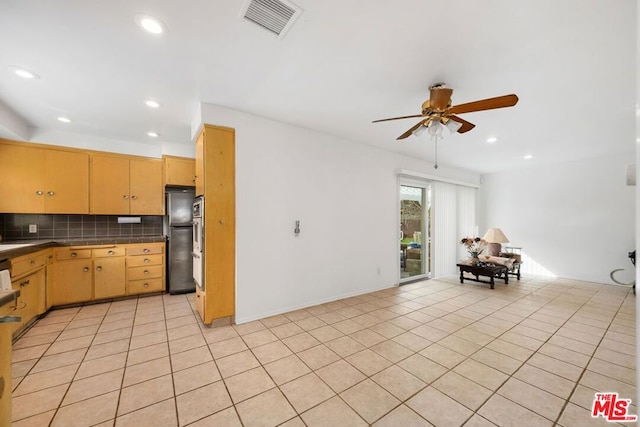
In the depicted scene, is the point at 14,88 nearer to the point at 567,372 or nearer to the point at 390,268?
the point at 390,268

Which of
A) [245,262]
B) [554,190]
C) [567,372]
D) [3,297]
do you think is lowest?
[567,372]

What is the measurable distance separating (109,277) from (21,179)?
1.81 meters

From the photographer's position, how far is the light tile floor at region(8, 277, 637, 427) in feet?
5.55

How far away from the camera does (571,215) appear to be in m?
5.64

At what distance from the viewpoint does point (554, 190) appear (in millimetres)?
5859

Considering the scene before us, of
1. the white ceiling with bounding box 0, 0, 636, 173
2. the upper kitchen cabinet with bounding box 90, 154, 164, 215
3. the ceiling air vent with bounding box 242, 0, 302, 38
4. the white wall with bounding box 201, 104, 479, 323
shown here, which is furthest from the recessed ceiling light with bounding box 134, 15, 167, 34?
the upper kitchen cabinet with bounding box 90, 154, 164, 215

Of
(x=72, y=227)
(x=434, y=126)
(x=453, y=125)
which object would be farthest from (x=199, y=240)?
(x=453, y=125)

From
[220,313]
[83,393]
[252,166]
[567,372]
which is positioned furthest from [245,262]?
[567,372]

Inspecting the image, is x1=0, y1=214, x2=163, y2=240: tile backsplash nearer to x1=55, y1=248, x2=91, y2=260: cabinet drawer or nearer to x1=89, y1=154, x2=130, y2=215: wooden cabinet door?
x1=89, y1=154, x2=130, y2=215: wooden cabinet door

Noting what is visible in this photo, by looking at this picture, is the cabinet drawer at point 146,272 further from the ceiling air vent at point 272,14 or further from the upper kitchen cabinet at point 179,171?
the ceiling air vent at point 272,14

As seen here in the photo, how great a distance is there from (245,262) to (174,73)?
217 cm

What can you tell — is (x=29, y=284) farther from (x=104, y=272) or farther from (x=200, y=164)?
(x=200, y=164)

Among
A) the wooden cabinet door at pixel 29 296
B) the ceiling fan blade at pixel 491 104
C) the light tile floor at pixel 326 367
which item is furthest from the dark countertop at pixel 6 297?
the ceiling fan blade at pixel 491 104

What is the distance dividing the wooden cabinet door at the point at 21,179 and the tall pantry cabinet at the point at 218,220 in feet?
8.70
